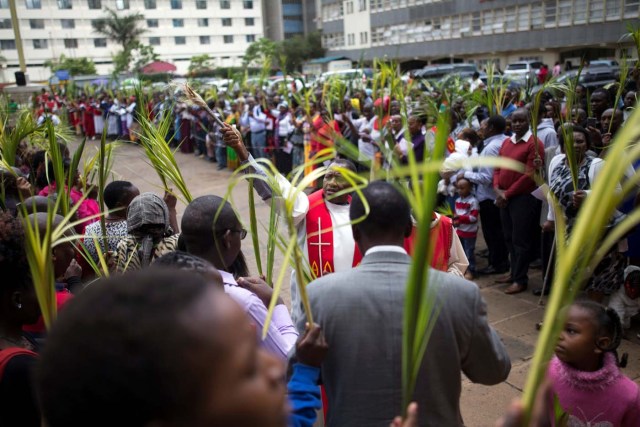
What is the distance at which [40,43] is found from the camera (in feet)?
208

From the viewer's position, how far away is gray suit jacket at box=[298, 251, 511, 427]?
1632 mm

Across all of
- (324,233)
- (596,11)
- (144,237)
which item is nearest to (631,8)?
(596,11)

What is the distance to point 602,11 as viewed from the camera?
30531mm

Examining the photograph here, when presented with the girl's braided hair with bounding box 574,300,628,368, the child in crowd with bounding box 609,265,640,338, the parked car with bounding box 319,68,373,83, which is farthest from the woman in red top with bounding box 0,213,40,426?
the parked car with bounding box 319,68,373,83

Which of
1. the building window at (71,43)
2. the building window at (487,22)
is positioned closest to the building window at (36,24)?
the building window at (71,43)

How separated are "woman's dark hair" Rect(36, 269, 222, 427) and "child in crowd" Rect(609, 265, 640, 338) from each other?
406cm

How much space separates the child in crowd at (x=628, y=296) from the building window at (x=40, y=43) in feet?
236

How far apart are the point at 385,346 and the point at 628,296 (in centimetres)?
329

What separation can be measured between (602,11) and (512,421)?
3544cm

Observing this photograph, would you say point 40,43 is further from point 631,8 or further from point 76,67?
point 631,8

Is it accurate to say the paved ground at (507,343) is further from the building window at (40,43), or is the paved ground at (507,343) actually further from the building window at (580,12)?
the building window at (40,43)

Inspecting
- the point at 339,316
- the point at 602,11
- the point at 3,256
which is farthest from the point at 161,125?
the point at 602,11

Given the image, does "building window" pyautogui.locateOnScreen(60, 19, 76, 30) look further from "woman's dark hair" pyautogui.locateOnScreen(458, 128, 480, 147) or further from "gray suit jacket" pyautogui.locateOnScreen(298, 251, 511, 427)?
"gray suit jacket" pyautogui.locateOnScreen(298, 251, 511, 427)

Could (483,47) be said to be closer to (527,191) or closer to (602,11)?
(602,11)
